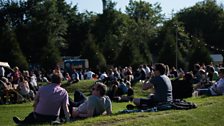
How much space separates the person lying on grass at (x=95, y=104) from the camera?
1223cm

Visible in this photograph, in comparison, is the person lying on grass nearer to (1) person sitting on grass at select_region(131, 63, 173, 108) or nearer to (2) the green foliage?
(1) person sitting on grass at select_region(131, 63, 173, 108)

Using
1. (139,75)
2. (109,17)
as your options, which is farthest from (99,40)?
(139,75)

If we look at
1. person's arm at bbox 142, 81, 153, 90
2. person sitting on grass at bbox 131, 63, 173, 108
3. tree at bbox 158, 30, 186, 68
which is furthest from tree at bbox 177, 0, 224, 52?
person's arm at bbox 142, 81, 153, 90

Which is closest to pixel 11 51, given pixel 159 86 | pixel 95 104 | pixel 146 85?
pixel 146 85

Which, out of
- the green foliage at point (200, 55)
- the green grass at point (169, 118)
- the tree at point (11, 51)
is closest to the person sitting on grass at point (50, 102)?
the green grass at point (169, 118)

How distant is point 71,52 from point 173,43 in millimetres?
36657

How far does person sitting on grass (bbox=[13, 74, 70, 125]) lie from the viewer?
38.9 feet

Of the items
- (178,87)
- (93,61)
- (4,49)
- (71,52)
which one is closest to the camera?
(178,87)

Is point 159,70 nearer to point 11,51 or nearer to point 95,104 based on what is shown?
point 95,104

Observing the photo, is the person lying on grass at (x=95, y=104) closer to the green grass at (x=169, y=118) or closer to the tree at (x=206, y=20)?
the green grass at (x=169, y=118)

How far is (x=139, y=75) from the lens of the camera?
38.3m

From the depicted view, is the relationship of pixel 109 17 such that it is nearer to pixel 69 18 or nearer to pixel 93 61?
pixel 69 18

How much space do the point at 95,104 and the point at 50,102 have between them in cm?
114

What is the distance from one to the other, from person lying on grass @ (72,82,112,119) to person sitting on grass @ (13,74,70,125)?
60cm
